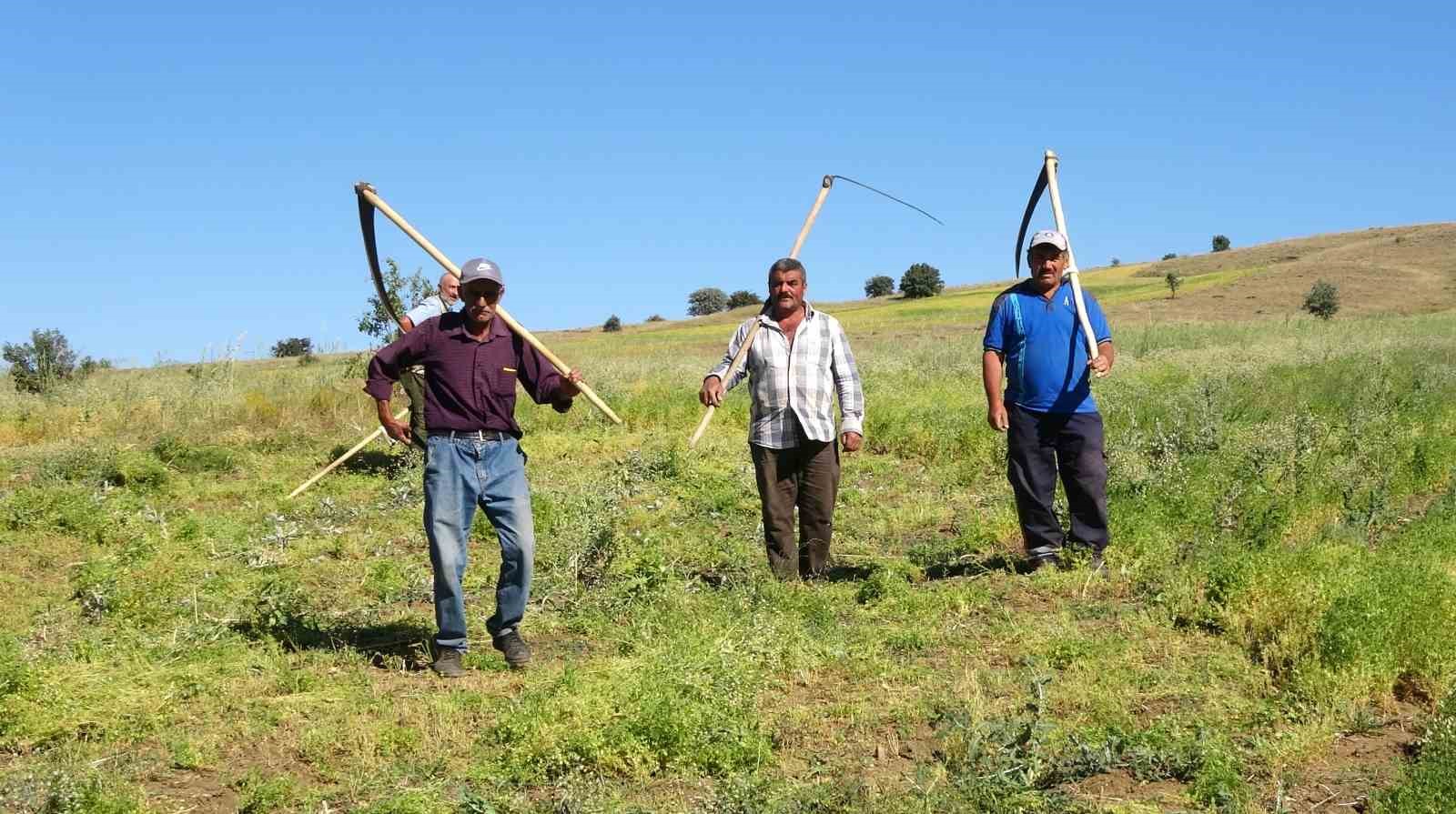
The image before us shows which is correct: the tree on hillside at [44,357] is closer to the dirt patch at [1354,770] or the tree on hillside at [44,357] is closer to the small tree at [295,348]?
the small tree at [295,348]

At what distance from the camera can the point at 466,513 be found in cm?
589

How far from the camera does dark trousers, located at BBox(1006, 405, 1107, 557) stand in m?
7.00

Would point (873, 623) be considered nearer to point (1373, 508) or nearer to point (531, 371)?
point (531, 371)

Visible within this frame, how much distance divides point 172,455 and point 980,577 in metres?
8.85

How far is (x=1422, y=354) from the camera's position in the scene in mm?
19812

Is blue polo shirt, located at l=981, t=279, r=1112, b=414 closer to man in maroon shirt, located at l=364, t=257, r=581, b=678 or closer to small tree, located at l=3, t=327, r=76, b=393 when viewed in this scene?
man in maroon shirt, located at l=364, t=257, r=581, b=678

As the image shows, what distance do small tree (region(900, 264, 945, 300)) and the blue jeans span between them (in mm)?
64051

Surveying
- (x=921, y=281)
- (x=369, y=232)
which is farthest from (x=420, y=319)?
(x=921, y=281)

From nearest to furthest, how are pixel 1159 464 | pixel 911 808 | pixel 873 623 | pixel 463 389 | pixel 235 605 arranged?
pixel 911 808 < pixel 463 389 < pixel 873 623 < pixel 235 605 < pixel 1159 464

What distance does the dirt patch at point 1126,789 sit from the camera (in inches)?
167

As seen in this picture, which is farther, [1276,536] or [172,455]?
[172,455]

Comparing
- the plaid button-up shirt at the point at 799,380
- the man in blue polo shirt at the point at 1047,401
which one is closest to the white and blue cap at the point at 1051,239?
the man in blue polo shirt at the point at 1047,401

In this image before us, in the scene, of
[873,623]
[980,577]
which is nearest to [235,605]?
[873,623]

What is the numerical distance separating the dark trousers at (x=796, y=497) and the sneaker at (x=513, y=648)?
Answer: 1.79 meters
